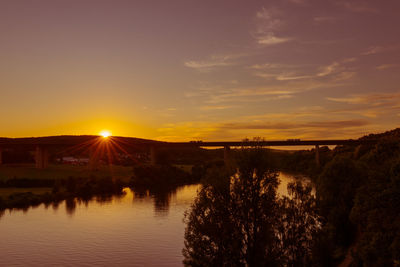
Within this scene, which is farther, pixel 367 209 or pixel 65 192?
pixel 65 192

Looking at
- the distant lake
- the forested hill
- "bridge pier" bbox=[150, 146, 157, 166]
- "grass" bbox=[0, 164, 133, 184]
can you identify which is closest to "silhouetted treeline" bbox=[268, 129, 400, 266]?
the forested hill

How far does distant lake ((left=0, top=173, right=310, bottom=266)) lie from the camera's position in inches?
1487

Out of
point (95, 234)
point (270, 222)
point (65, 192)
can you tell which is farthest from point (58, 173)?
point (270, 222)

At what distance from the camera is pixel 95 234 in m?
47.3

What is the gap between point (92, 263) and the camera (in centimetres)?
3678

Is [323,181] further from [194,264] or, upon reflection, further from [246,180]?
[194,264]

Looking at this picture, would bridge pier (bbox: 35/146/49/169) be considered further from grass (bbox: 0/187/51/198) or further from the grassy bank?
grass (bbox: 0/187/51/198)

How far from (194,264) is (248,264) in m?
3.58

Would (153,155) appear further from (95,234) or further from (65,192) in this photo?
(95,234)

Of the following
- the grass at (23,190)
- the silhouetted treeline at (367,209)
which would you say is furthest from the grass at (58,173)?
the silhouetted treeline at (367,209)

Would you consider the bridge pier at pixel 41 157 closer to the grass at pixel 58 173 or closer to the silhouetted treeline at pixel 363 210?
the grass at pixel 58 173

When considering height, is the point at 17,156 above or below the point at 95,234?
above

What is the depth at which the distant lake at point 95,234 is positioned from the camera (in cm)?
3778

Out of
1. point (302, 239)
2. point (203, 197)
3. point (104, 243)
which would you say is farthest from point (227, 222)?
point (104, 243)
